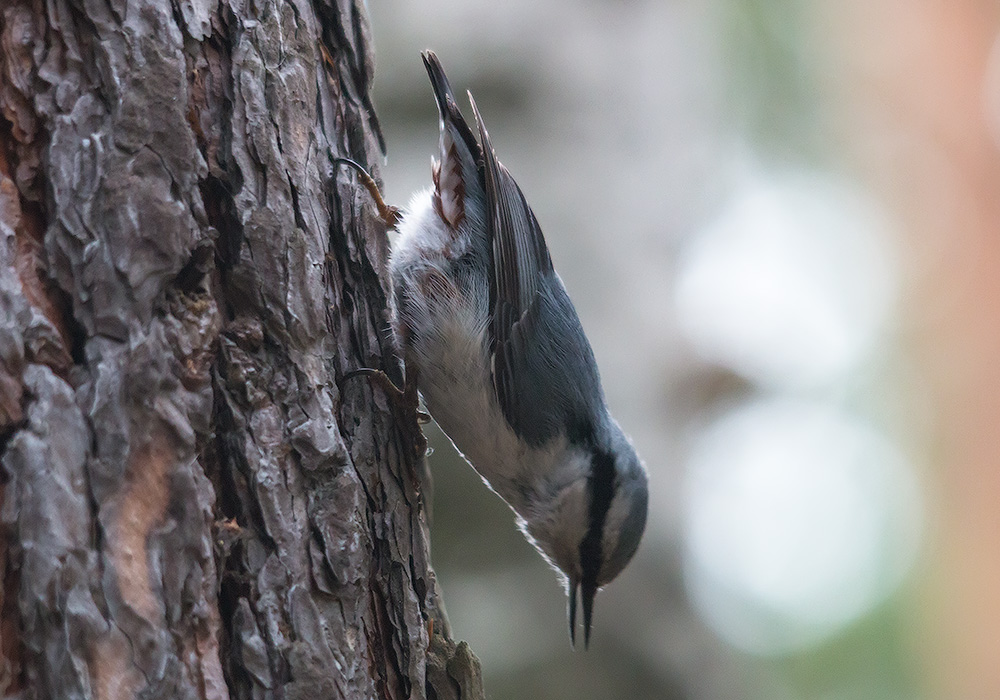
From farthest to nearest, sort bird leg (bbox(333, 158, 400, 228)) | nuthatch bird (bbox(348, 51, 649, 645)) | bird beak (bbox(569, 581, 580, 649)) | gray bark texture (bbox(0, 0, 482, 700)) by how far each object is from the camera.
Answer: bird beak (bbox(569, 581, 580, 649)), nuthatch bird (bbox(348, 51, 649, 645)), bird leg (bbox(333, 158, 400, 228)), gray bark texture (bbox(0, 0, 482, 700))

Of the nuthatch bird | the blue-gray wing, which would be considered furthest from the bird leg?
the blue-gray wing

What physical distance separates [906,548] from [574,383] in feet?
10.9

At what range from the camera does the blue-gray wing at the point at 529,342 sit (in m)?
2.22

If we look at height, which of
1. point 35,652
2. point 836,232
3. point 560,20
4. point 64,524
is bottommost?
point 35,652

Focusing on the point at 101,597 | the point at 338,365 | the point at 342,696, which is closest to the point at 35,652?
the point at 101,597

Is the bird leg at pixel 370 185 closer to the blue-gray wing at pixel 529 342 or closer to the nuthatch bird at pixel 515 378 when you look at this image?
the nuthatch bird at pixel 515 378

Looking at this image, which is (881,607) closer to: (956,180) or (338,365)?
(956,180)

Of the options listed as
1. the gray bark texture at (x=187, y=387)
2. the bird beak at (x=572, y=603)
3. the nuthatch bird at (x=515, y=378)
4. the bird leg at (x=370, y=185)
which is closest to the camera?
the gray bark texture at (x=187, y=387)

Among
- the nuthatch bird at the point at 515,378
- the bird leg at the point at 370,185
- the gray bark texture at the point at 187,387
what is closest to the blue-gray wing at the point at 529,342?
the nuthatch bird at the point at 515,378

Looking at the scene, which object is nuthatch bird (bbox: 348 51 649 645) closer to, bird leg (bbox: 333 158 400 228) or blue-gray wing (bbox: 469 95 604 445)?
blue-gray wing (bbox: 469 95 604 445)

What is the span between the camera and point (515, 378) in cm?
222

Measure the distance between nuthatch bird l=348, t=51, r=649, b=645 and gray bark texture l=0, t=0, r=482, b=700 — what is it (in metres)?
0.50

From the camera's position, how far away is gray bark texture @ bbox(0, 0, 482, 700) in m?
1.14

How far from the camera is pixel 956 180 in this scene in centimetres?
481
